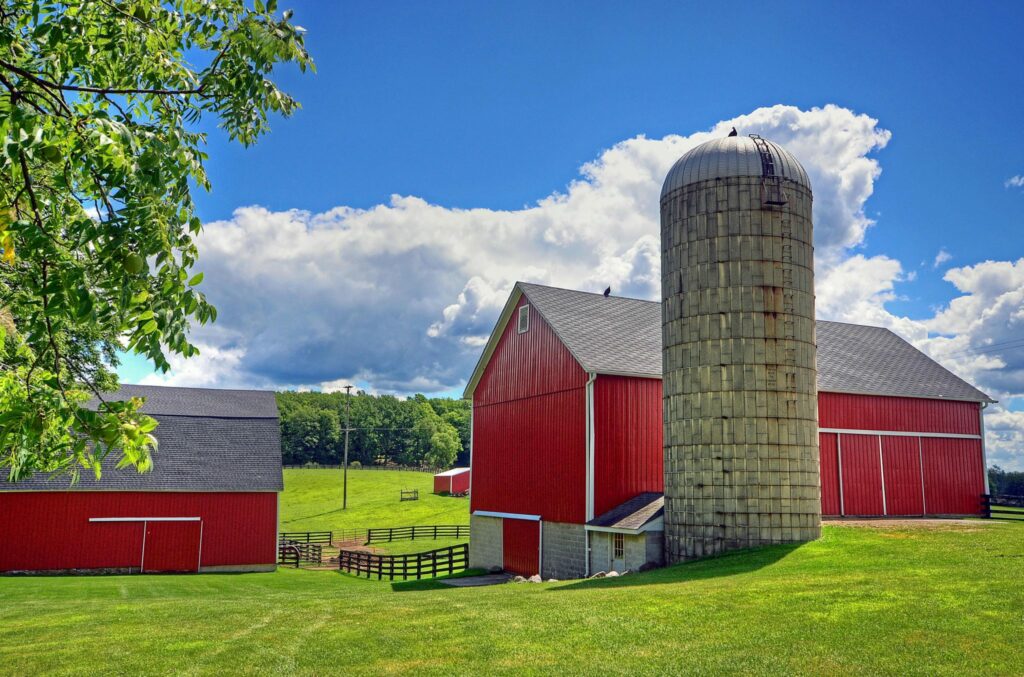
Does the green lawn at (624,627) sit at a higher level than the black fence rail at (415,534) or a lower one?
higher

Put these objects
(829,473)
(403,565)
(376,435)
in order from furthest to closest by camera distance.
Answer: (376,435), (403,565), (829,473)

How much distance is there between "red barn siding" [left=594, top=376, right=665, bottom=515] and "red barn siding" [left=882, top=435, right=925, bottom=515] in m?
8.24

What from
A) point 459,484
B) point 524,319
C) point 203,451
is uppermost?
point 524,319

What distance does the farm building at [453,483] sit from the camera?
67062 millimetres

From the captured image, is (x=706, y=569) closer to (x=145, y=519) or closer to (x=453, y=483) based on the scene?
(x=145, y=519)

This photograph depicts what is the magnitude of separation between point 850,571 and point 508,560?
42.7ft

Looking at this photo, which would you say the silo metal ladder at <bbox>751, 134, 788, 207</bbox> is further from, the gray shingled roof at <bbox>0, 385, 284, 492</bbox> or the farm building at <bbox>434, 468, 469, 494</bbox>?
the farm building at <bbox>434, 468, 469, 494</bbox>

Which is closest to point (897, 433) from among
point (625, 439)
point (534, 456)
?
point (625, 439)

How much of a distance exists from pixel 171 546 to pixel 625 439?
15.8 meters

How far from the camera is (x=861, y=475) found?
2367 centimetres

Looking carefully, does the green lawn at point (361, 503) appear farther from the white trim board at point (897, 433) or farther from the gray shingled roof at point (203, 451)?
the white trim board at point (897, 433)

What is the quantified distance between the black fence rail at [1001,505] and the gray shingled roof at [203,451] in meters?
23.5

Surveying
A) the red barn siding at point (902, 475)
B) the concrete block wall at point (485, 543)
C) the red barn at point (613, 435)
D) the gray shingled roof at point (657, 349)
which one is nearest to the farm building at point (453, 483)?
the concrete block wall at point (485, 543)

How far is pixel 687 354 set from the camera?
17.3m
